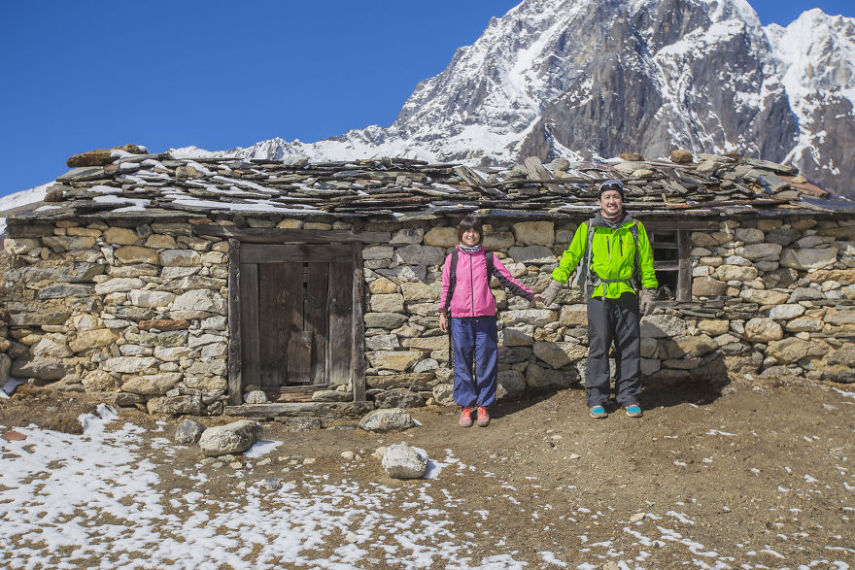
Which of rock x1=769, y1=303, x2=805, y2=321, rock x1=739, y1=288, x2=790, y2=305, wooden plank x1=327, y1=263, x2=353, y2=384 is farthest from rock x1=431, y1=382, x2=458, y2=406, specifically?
rock x1=769, y1=303, x2=805, y2=321

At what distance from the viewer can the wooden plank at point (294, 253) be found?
6.33m

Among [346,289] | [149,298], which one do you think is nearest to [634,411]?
[346,289]

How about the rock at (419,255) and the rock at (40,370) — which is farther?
the rock at (419,255)

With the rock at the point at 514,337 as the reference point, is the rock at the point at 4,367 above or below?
below

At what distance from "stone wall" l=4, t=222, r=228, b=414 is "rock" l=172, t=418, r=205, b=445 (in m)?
0.83

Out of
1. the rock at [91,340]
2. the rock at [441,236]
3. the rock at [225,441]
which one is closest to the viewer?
the rock at [225,441]

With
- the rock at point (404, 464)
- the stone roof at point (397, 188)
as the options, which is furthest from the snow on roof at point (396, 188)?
the rock at point (404, 464)

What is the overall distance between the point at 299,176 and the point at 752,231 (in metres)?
5.57

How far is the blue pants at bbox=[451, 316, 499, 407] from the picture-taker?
5.40 metres

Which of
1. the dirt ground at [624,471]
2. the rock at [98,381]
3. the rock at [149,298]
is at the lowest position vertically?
the dirt ground at [624,471]

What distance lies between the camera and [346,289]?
659 cm

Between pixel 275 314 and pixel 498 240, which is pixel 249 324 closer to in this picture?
pixel 275 314

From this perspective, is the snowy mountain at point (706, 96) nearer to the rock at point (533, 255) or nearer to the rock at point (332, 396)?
the rock at point (533, 255)

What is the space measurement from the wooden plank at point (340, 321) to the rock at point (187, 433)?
67.5 inches
